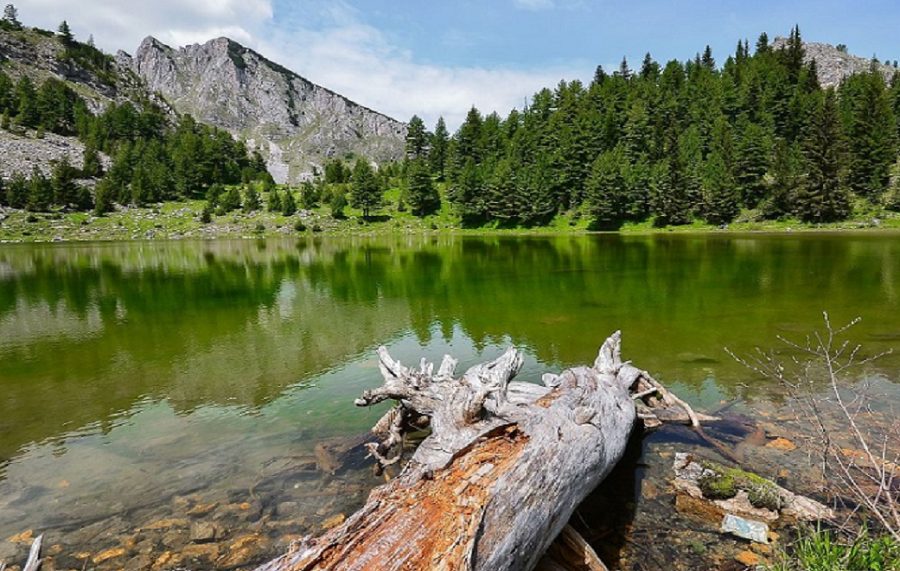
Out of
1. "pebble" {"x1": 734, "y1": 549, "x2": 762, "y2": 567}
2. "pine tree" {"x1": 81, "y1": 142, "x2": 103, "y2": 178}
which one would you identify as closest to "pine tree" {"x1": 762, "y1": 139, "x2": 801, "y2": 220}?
"pebble" {"x1": 734, "y1": 549, "x2": 762, "y2": 567}

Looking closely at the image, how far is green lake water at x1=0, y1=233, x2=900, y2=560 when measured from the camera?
8.49 meters

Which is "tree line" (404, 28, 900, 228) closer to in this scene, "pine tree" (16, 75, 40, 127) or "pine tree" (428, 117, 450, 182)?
"pine tree" (428, 117, 450, 182)

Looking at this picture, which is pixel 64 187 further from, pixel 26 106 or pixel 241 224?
pixel 26 106

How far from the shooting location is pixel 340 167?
433 ft

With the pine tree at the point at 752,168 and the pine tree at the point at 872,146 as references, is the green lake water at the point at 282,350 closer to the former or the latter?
the pine tree at the point at 752,168

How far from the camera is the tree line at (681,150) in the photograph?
79438 millimetres

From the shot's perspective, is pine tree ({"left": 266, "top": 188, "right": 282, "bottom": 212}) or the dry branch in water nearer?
the dry branch in water

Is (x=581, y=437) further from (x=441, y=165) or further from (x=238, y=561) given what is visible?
(x=441, y=165)

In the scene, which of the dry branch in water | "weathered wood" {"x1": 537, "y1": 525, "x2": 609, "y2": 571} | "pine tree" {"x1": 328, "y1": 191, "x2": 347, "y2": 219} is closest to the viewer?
the dry branch in water

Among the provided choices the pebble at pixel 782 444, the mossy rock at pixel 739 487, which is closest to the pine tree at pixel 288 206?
the pebble at pixel 782 444

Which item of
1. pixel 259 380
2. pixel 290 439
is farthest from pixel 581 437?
pixel 259 380

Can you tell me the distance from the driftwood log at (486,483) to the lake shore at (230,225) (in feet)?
270

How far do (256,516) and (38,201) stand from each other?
428 ft

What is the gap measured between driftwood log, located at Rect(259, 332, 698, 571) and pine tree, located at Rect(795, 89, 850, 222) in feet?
280
